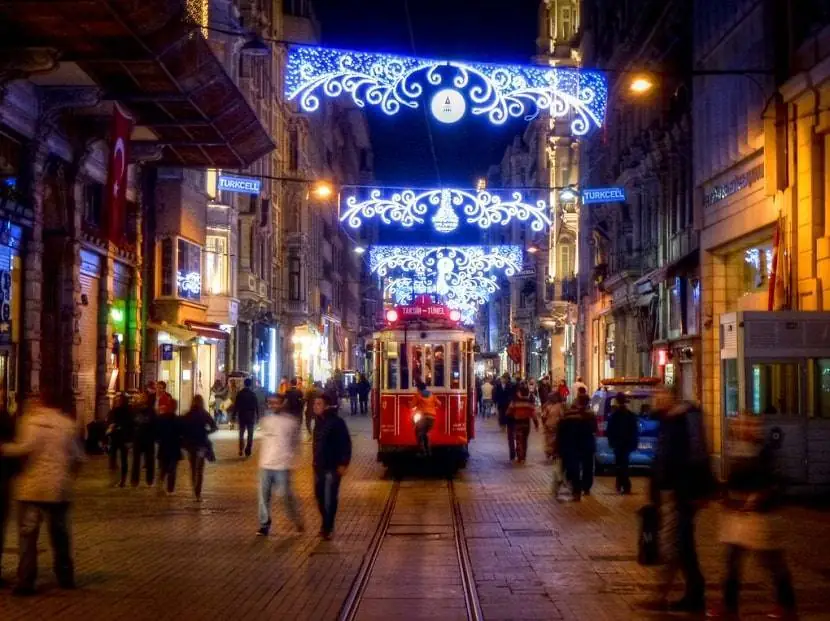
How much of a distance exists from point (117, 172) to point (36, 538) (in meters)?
16.0

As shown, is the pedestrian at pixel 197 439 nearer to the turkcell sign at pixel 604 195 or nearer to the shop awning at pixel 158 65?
the shop awning at pixel 158 65

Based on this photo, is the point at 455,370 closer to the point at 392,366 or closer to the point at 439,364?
the point at 439,364

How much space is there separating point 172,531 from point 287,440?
6.49 ft

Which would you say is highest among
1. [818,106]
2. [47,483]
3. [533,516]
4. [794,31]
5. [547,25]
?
[547,25]

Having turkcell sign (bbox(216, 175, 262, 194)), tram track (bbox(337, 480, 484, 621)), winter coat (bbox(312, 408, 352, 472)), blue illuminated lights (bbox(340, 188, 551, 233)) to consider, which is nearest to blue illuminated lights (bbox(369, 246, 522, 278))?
blue illuminated lights (bbox(340, 188, 551, 233))

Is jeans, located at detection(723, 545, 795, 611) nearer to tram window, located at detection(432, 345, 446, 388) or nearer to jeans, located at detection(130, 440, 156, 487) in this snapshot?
jeans, located at detection(130, 440, 156, 487)

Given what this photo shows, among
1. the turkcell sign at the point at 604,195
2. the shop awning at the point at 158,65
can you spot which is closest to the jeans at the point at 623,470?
the turkcell sign at the point at 604,195

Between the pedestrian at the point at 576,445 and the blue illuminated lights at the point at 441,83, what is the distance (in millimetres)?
5745

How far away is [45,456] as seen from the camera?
1062 cm

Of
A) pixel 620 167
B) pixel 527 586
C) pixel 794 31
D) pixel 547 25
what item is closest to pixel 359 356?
pixel 547 25

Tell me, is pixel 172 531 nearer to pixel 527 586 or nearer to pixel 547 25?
pixel 527 586

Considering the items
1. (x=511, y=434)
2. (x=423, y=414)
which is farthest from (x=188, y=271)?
(x=423, y=414)

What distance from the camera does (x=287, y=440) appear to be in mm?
14359

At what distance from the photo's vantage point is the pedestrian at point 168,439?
18.9m
